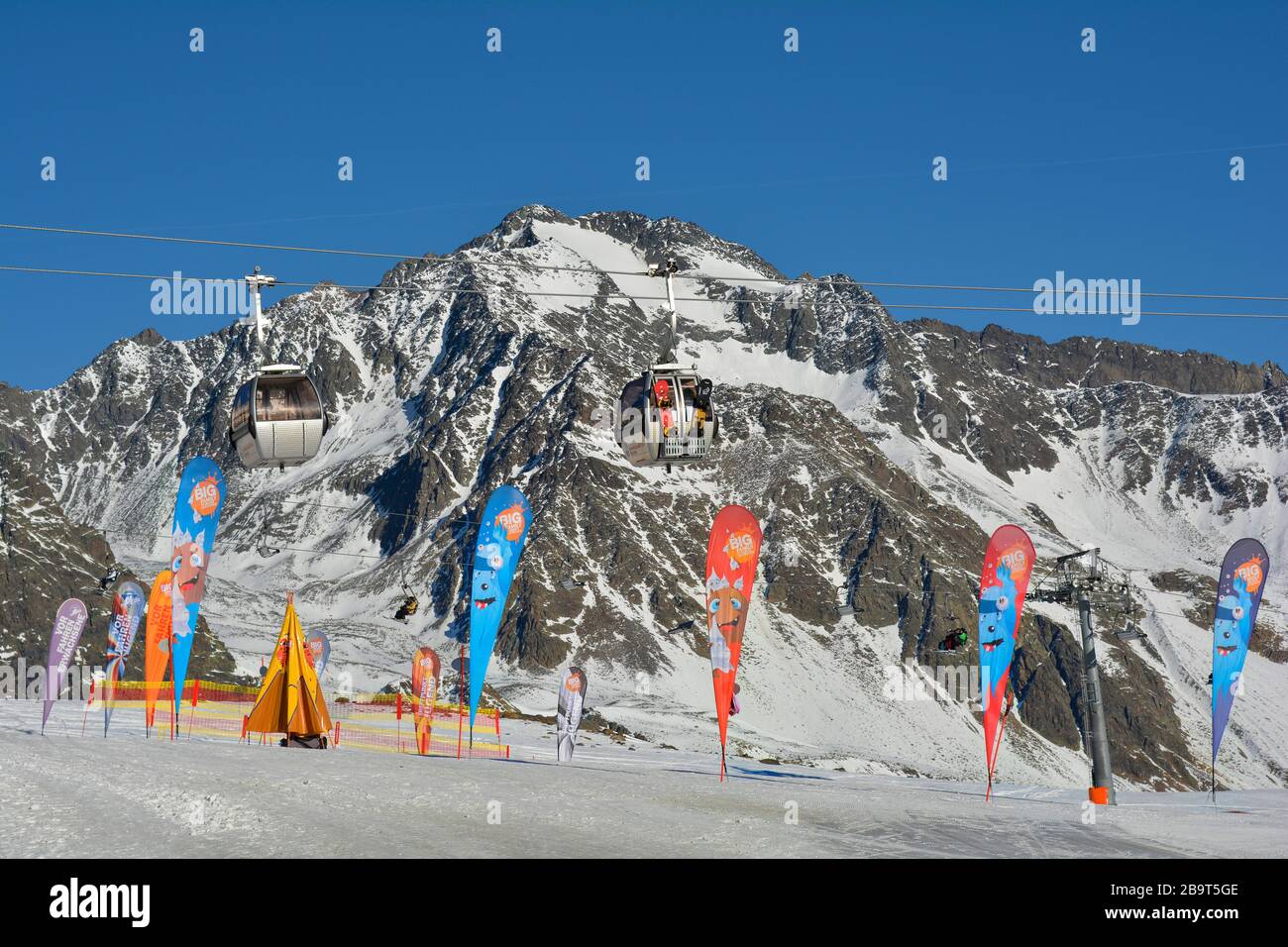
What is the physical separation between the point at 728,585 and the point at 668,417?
300 inches

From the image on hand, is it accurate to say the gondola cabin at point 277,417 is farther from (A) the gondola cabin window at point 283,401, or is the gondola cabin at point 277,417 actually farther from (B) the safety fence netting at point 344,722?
(B) the safety fence netting at point 344,722

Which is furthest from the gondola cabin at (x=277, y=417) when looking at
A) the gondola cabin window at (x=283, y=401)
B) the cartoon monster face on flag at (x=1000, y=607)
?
the cartoon monster face on flag at (x=1000, y=607)

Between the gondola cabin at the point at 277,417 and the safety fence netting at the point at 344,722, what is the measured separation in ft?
52.5

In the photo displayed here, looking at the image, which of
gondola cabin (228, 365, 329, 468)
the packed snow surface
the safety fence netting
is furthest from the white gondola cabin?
the safety fence netting

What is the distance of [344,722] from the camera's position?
65875 mm

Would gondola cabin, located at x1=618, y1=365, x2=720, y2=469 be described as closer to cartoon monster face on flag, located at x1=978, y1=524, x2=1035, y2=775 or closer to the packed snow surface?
the packed snow surface

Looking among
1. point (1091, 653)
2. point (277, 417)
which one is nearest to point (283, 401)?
point (277, 417)

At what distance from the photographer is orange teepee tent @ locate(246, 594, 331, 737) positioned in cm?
3828

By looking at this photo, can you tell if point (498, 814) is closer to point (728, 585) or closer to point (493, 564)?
point (728, 585)

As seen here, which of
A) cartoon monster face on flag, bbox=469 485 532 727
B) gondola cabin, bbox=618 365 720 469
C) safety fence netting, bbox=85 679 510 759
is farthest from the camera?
safety fence netting, bbox=85 679 510 759

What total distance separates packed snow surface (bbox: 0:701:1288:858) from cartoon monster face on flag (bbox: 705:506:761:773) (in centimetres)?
266
